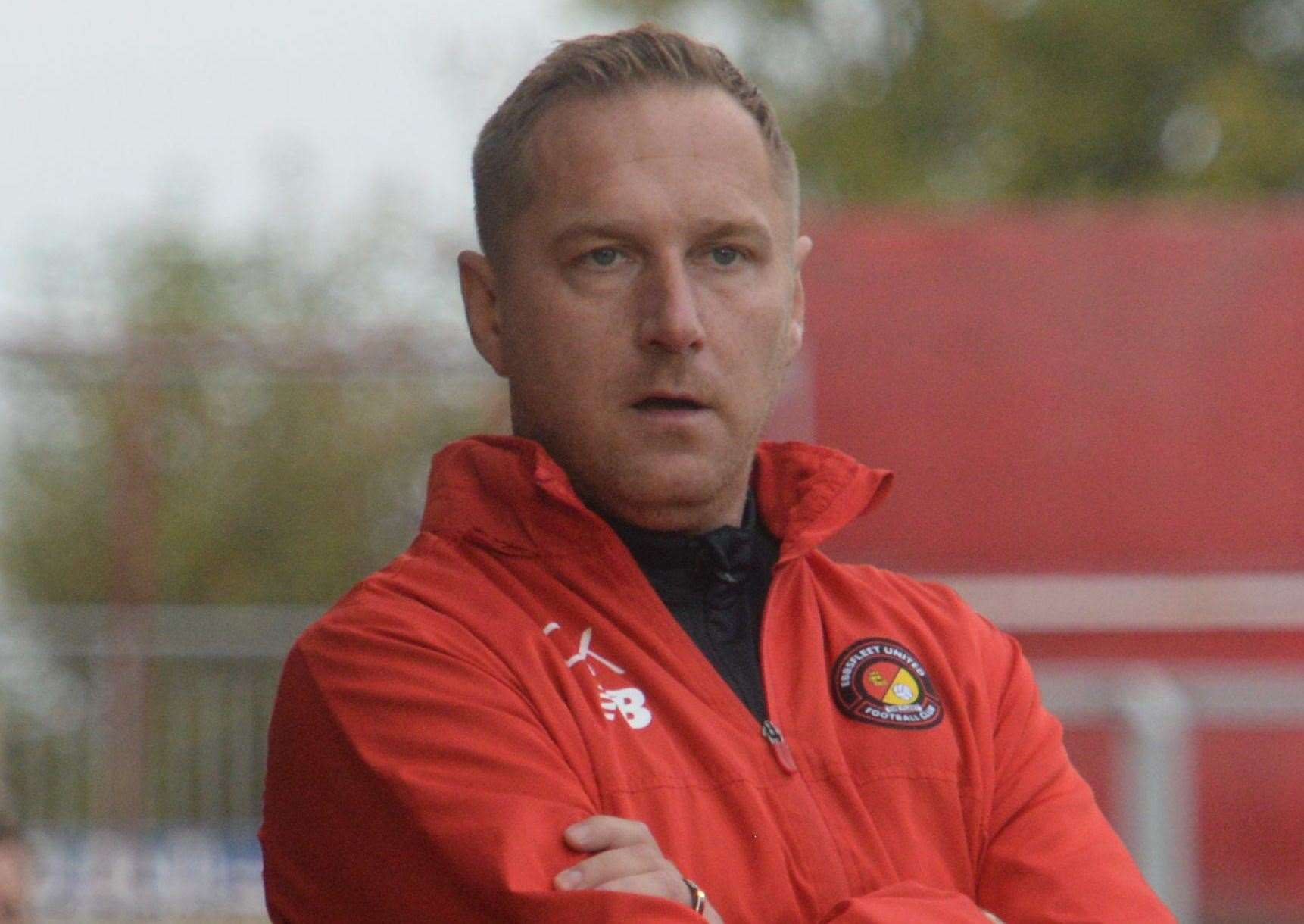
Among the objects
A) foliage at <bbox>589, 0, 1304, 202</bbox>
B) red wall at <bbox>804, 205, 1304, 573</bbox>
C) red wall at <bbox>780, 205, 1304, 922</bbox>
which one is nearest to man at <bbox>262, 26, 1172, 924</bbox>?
red wall at <bbox>780, 205, 1304, 922</bbox>

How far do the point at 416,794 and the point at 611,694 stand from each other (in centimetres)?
26

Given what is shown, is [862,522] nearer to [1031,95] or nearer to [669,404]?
[669,404]

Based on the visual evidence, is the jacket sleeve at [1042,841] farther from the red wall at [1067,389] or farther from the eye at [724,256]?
the red wall at [1067,389]

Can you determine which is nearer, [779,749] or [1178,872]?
[779,749]

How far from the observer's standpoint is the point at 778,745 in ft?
7.58

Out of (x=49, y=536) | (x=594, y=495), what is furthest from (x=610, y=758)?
(x=49, y=536)

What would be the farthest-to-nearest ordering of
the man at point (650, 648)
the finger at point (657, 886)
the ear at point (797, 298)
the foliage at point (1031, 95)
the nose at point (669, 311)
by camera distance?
the foliage at point (1031, 95), the ear at point (797, 298), the nose at point (669, 311), the man at point (650, 648), the finger at point (657, 886)

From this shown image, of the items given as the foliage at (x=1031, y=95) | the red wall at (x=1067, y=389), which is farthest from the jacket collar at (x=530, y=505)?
the foliage at (x=1031, y=95)

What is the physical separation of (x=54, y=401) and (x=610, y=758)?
8.55 metres

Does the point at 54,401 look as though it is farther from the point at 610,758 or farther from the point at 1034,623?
the point at 610,758

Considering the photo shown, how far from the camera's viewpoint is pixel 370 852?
7.20 ft

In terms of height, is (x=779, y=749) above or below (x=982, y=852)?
above

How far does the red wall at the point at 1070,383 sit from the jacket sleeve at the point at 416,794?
7.08 metres

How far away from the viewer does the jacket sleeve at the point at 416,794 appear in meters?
2.12
